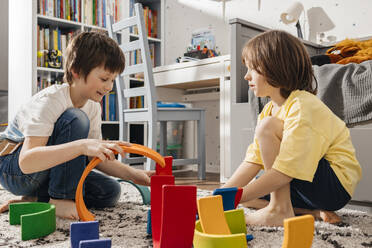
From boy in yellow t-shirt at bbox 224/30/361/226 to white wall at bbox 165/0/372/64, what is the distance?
149cm

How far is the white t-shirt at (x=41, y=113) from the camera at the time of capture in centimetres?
98

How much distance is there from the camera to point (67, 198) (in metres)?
1.07

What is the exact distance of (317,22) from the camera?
238 cm

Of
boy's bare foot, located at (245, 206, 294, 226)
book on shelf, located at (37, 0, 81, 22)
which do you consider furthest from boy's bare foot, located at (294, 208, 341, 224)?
book on shelf, located at (37, 0, 81, 22)

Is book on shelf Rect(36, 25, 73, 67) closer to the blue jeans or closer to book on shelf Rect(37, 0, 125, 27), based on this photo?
book on shelf Rect(37, 0, 125, 27)

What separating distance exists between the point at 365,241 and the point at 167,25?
2670mm

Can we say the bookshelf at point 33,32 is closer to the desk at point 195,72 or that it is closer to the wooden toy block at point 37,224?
the desk at point 195,72

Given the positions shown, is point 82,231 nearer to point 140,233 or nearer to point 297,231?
point 140,233

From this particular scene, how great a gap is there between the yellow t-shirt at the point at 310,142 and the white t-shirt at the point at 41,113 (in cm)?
62

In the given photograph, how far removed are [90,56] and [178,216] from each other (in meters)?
0.67

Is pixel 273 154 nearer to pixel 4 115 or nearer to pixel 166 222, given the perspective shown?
pixel 166 222

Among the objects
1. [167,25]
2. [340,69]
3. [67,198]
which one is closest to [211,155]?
[167,25]

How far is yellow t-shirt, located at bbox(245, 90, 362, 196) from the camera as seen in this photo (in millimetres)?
879

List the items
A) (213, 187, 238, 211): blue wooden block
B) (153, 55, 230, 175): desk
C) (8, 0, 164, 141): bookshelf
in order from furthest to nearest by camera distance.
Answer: (8, 0, 164, 141): bookshelf, (153, 55, 230, 175): desk, (213, 187, 238, 211): blue wooden block
